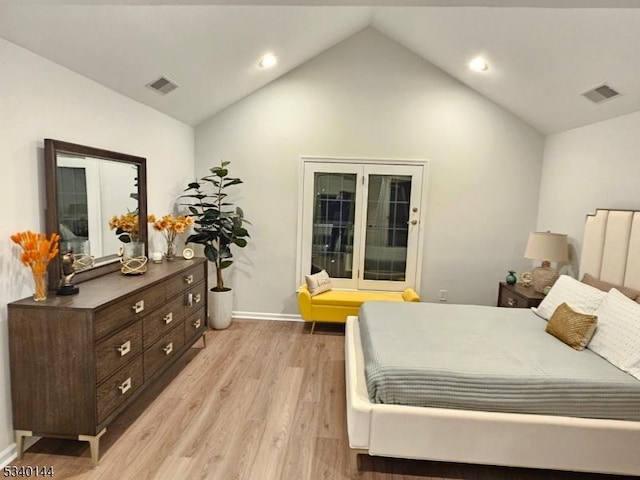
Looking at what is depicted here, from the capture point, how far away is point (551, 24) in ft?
8.71

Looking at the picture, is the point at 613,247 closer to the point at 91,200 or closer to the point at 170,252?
the point at 170,252

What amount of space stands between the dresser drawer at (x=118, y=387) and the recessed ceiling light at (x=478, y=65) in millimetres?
3862

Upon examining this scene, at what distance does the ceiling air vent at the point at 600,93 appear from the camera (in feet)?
9.87

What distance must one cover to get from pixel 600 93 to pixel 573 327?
6.36ft

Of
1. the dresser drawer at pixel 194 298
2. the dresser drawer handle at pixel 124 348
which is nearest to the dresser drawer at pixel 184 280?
the dresser drawer at pixel 194 298

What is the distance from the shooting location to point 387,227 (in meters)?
4.67

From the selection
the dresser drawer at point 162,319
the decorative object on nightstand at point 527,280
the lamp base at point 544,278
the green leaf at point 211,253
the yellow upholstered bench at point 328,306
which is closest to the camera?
the dresser drawer at point 162,319

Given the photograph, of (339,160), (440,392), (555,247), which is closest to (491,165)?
(555,247)

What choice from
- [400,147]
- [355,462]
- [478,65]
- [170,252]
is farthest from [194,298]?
[478,65]

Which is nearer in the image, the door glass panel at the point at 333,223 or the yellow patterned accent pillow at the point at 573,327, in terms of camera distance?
the yellow patterned accent pillow at the point at 573,327

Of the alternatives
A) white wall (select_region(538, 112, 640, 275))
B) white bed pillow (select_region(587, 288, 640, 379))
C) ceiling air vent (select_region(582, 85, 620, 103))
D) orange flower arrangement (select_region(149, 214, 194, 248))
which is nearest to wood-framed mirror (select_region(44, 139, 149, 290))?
orange flower arrangement (select_region(149, 214, 194, 248))

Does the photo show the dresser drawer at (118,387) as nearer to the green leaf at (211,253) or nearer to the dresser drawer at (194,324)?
the dresser drawer at (194,324)

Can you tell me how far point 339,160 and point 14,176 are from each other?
318 centimetres

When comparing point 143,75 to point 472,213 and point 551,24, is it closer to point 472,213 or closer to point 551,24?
point 551,24
